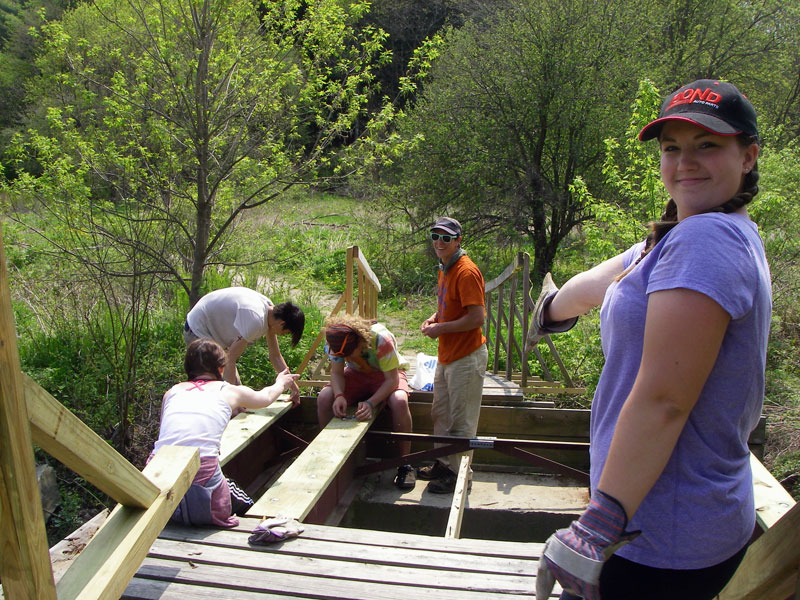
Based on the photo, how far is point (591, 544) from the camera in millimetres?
1198

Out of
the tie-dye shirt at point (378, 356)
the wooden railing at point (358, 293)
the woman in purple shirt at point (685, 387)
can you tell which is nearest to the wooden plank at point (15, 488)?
the woman in purple shirt at point (685, 387)

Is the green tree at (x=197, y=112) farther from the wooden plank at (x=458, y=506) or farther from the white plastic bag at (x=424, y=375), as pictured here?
the wooden plank at (x=458, y=506)

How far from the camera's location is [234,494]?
3.25 meters

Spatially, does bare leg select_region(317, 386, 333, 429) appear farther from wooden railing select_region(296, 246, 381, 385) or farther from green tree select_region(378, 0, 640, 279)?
green tree select_region(378, 0, 640, 279)

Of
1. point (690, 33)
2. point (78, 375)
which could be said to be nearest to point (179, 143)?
point (78, 375)

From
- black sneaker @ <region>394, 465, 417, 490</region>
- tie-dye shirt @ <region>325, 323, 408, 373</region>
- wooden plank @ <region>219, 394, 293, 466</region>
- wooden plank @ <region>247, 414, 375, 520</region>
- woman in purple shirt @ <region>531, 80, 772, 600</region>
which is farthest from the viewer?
black sneaker @ <region>394, 465, 417, 490</region>

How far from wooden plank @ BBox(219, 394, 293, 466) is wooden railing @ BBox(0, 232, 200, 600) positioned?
1518mm

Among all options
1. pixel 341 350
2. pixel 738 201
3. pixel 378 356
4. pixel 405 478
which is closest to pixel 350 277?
pixel 378 356

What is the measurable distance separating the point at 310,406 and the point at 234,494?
2171 millimetres

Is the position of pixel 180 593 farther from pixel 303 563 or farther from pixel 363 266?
pixel 363 266

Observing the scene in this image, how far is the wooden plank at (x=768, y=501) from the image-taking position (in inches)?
108

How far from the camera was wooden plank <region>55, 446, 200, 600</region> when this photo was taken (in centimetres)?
177

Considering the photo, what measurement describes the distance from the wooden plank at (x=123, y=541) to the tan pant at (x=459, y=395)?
255 cm

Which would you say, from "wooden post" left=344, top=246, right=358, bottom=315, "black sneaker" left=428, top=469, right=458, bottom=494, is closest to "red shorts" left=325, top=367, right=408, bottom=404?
"black sneaker" left=428, top=469, right=458, bottom=494
